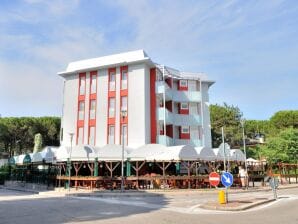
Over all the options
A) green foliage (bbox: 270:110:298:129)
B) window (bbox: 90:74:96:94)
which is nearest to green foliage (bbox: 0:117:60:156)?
window (bbox: 90:74:96:94)

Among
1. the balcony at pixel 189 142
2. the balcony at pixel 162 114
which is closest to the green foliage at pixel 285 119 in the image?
the balcony at pixel 189 142

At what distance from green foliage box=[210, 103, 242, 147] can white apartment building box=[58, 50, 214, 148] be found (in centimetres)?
1826

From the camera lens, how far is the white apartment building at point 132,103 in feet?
125

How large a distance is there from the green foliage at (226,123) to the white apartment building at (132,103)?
18265 mm

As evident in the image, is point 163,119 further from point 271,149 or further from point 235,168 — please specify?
point 271,149

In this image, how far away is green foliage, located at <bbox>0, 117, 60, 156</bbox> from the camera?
64750 millimetres

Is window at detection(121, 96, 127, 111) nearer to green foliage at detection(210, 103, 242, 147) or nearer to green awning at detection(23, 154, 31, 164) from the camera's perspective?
green awning at detection(23, 154, 31, 164)

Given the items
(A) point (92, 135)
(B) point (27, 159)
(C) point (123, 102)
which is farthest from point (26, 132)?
(C) point (123, 102)

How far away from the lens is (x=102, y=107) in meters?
39.8

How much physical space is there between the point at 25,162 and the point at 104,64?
46.7ft

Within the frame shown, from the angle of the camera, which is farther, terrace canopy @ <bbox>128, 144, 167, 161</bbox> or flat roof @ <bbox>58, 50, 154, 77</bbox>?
flat roof @ <bbox>58, 50, 154, 77</bbox>

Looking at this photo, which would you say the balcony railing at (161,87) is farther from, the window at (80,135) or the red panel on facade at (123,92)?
the window at (80,135)

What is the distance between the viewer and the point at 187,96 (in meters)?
42.7

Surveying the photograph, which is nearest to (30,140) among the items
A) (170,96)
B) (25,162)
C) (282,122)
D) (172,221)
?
(25,162)
